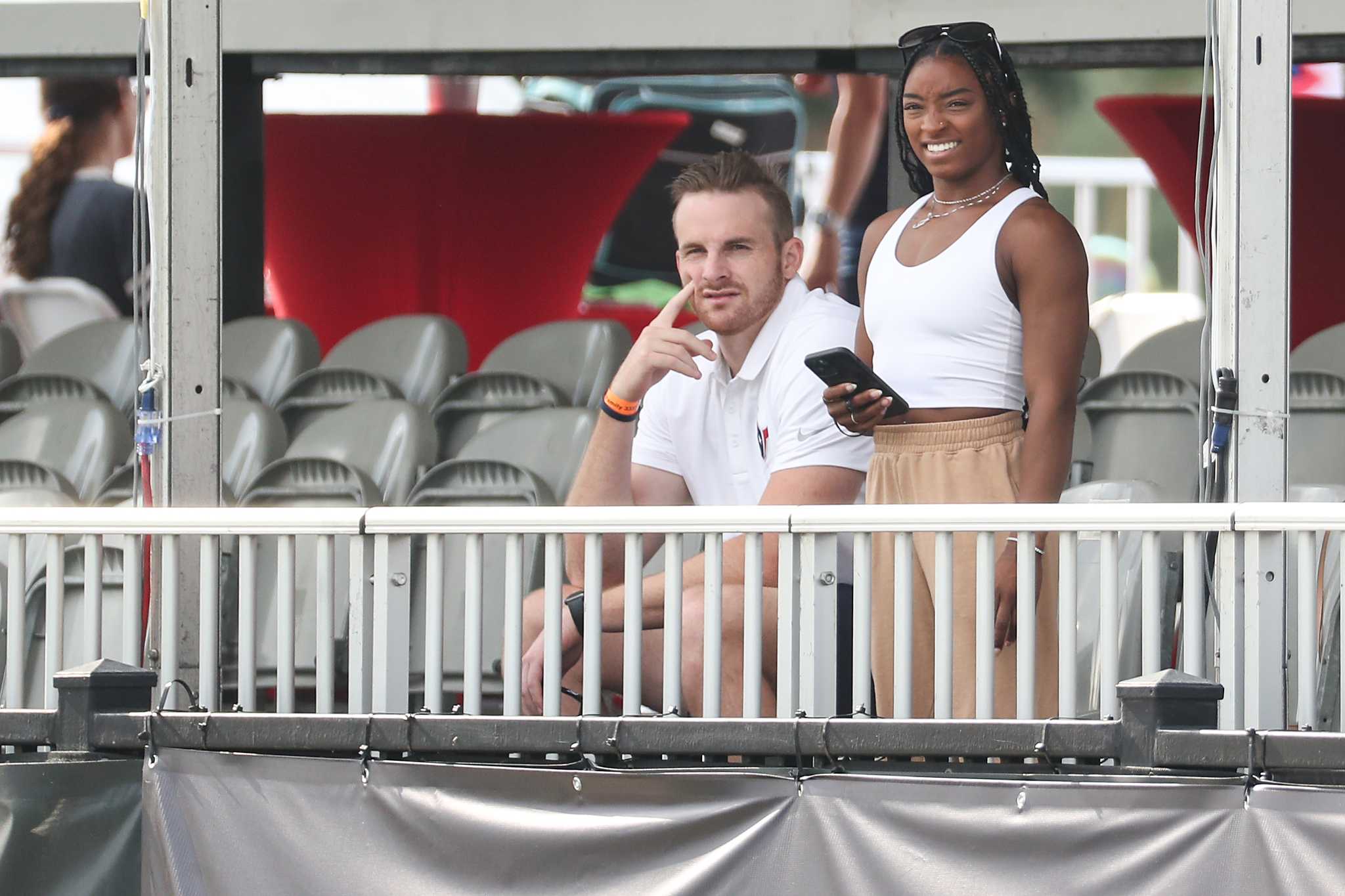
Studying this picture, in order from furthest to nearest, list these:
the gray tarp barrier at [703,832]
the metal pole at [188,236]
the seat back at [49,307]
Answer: the seat back at [49,307]
the metal pole at [188,236]
the gray tarp barrier at [703,832]

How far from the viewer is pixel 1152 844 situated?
304 centimetres

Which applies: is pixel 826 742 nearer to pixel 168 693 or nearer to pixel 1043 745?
pixel 1043 745

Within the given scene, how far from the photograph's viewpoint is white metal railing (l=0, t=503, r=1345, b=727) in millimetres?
3348

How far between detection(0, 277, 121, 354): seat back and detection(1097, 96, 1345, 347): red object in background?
4.92 meters

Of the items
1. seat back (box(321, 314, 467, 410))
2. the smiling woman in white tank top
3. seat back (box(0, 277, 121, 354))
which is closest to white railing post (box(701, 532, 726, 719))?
the smiling woman in white tank top

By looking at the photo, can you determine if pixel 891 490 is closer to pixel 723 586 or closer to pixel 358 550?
pixel 723 586

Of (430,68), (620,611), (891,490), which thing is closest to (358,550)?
(620,611)

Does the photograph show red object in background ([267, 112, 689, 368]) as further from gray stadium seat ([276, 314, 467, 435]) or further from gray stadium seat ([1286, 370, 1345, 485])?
gray stadium seat ([1286, 370, 1345, 485])

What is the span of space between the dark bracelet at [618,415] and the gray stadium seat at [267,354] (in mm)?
3243

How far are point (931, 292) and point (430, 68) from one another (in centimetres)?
430

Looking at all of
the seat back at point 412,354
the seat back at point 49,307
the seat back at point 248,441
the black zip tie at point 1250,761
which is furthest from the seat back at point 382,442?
the seat back at point 49,307

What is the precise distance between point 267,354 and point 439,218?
7.33ft

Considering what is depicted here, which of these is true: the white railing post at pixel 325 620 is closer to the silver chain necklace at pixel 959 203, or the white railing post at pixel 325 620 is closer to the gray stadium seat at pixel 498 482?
the gray stadium seat at pixel 498 482

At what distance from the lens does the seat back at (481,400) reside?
6.88 m
